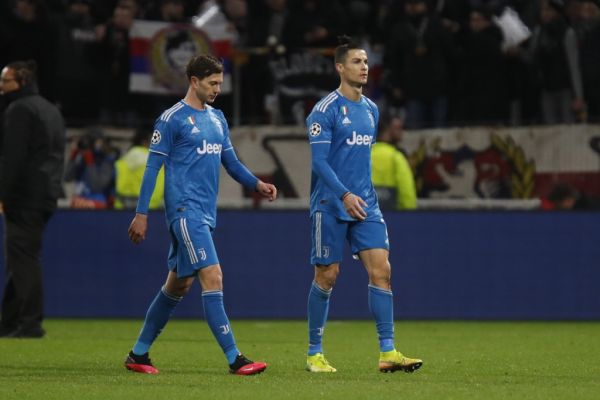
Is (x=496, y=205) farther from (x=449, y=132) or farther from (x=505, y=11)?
(x=505, y=11)

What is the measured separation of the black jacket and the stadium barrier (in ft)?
9.86

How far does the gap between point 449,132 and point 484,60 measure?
1096 millimetres

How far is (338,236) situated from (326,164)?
560 mm

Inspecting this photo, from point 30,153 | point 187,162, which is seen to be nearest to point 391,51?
point 30,153

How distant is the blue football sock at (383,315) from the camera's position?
9492mm

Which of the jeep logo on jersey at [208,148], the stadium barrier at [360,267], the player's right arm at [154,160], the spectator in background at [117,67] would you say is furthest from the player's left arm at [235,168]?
the spectator in background at [117,67]

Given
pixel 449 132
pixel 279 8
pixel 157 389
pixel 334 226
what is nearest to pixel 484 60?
pixel 449 132

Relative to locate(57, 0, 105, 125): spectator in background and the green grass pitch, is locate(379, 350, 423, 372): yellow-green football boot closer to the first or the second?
the green grass pitch

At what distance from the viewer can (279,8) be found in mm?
18219

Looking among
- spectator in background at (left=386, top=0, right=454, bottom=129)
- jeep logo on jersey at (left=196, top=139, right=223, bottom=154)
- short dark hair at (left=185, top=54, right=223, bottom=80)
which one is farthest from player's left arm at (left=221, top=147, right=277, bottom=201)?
spectator in background at (left=386, top=0, right=454, bottom=129)

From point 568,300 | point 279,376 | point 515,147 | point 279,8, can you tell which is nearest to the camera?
point 279,376

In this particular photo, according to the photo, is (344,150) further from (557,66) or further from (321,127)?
(557,66)

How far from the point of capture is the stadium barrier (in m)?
15.8

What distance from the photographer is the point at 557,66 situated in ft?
56.0
